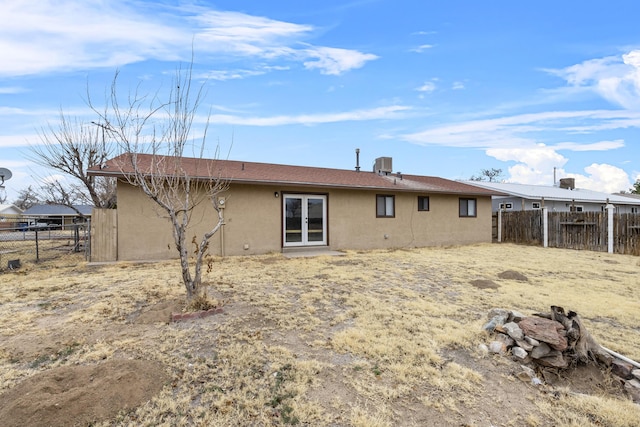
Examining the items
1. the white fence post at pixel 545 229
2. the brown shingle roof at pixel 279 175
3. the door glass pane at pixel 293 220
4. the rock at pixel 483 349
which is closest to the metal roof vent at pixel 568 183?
the white fence post at pixel 545 229

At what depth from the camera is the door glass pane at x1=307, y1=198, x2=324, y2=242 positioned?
10.7m

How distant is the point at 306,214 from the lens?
420 inches

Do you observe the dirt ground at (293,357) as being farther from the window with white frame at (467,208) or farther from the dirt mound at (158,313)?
the window with white frame at (467,208)

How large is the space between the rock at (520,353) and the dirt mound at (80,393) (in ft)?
11.0

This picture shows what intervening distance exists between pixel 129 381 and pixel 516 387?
3.27 m

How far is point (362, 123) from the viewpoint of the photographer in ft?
51.1

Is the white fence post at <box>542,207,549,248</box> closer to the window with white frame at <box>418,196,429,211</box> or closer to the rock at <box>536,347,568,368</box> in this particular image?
the window with white frame at <box>418,196,429,211</box>

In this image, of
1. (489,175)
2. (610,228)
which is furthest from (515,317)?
(489,175)

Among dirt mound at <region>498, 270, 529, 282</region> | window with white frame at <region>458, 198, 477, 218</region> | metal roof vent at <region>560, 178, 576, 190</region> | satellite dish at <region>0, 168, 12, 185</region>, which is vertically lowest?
dirt mound at <region>498, 270, 529, 282</region>

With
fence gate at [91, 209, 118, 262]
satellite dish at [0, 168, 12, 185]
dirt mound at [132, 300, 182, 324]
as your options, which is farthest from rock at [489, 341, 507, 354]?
satellite dish at [0, 168, 12, 185]

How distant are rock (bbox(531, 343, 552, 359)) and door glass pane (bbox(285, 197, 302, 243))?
7.91 metres

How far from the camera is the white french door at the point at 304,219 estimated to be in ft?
34.1

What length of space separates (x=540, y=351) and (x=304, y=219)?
808 cm

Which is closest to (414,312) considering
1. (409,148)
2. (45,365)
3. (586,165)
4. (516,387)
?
(516,387)
